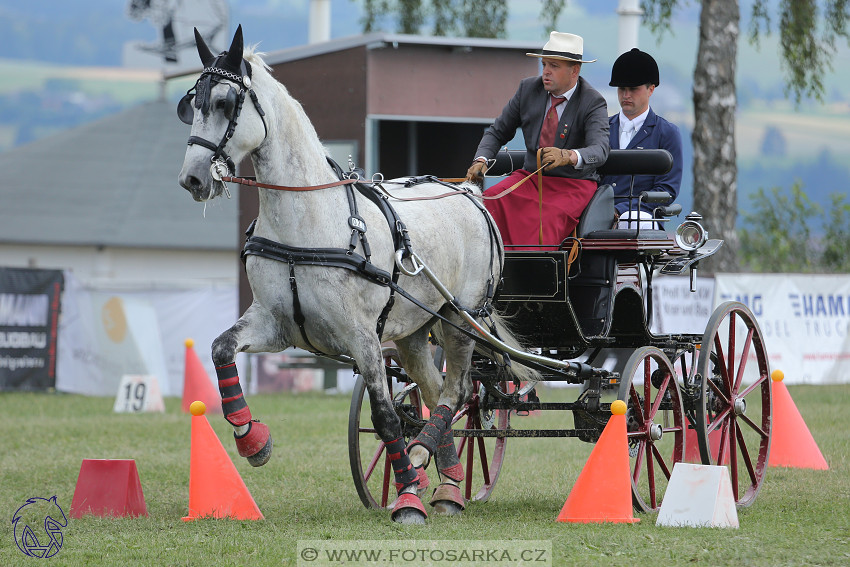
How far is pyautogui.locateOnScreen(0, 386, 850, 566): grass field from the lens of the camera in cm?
524

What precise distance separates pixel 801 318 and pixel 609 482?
421 inches

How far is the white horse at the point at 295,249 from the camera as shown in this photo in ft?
17.7

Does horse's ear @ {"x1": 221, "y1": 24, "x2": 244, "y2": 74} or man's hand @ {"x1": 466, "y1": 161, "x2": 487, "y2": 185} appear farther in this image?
man's hand @ {"x1": 466, "y1": 161, "x2": 487, "y2": 185}

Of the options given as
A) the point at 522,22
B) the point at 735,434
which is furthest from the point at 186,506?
the point at 522,22

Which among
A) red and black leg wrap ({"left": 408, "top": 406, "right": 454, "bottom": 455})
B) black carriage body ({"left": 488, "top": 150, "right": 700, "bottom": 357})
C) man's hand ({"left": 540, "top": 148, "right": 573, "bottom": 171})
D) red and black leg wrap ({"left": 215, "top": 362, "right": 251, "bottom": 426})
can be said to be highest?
man's hand ({"left": 540, "top": 148, "right": 573, "bottom": 171})

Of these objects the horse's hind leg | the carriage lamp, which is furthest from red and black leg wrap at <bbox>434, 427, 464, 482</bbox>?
the carriage lamp

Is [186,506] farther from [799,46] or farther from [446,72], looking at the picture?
[799,46]

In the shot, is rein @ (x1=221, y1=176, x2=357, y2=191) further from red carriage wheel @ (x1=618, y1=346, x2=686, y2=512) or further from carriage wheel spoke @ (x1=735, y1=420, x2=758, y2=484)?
carriage wheel spoke @ (x1=735, y1=420, x2=758, y2=484)

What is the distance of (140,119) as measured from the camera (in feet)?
126

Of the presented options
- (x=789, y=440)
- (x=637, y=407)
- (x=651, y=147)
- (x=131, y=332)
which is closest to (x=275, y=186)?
(x=637, y=407)

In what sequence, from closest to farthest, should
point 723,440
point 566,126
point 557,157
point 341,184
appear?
1. point 341,184
2. point 557,157
3. point 566,126
4. point 723,440

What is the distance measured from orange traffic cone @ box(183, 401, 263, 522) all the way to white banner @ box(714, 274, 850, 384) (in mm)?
10473

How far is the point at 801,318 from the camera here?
623 inches

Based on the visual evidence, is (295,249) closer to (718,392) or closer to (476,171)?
(476,171)
